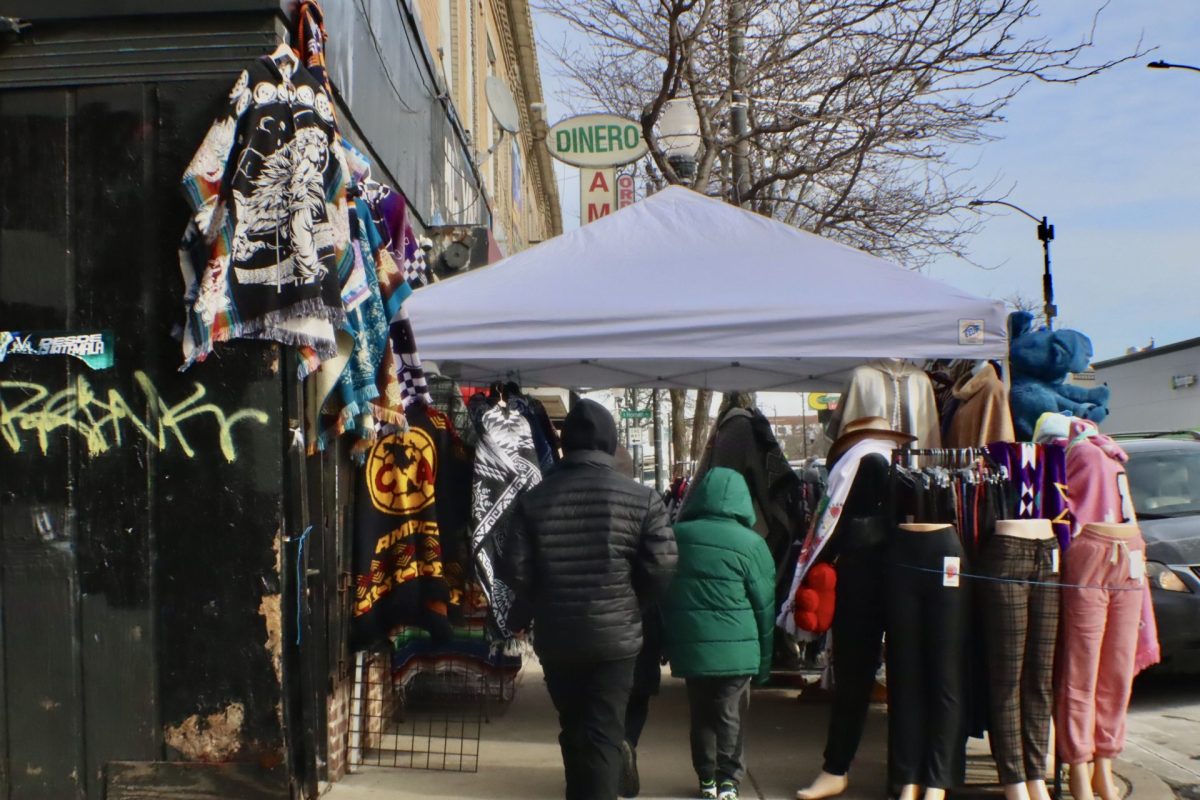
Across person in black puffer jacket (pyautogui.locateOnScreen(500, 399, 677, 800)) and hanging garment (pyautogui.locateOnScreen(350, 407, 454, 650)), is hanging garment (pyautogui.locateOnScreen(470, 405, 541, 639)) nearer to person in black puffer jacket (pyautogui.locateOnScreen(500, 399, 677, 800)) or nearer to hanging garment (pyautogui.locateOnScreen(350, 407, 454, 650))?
hanging garment (pyautogui.locateOnScreen(350, 407, 454, 650))

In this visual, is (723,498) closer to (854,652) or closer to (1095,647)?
(854,652)

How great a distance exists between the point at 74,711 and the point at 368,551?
5.43 feet

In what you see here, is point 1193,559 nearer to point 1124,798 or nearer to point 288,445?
point 1124,798

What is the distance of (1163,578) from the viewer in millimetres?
8648

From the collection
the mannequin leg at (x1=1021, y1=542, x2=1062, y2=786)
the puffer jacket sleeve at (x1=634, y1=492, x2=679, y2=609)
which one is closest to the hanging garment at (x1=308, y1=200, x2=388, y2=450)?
the puffer jacket sleeve at (x1=634, y1=492, x2=679, y2=609)

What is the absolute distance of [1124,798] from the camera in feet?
19.4

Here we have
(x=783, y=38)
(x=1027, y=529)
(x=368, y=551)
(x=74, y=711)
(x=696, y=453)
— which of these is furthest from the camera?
(x=696, y=453)

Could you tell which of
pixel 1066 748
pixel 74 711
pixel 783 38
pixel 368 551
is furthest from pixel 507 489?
pixel 783 38

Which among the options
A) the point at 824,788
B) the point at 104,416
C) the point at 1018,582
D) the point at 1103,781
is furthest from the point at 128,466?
the point at 1103,781

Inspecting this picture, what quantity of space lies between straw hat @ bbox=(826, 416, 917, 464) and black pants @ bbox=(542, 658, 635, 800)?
1925 mm

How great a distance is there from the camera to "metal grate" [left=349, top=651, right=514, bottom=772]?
252 inches

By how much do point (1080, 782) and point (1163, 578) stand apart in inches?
139

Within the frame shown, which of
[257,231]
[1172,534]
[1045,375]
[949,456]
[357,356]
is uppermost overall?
[257,231]

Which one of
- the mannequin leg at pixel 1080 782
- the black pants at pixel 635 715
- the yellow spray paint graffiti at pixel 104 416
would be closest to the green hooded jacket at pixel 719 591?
the black pants at pixel 635 715
